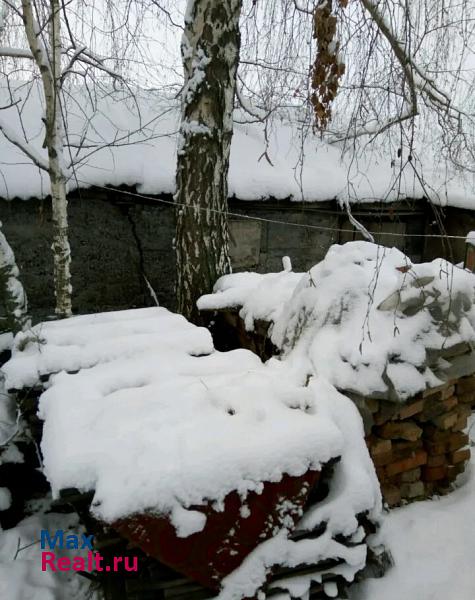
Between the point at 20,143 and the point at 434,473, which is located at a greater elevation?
the point at 20,143

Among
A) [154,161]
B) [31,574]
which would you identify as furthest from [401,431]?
[154,161]

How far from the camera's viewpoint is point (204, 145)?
3191 mm

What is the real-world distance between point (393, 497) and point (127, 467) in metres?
1.41

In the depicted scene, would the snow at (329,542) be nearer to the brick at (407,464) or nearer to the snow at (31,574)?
the brick at (407,464)

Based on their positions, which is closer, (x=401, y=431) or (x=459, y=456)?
(x=401, y=431)

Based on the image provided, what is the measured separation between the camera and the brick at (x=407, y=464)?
2.07m

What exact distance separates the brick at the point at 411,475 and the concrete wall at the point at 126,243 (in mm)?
2014

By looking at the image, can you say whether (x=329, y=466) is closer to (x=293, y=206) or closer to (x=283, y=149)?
(x=293, y=206)

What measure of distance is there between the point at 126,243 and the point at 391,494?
316 cm

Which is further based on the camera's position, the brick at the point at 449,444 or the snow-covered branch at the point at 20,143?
the snow-covered branch at the point at 20,143

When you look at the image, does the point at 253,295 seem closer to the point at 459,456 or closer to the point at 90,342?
the point at 90,342

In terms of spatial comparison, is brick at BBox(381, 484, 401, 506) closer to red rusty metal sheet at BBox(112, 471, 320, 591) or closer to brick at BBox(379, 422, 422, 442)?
brick at BBox(379, 422, 422, 442)

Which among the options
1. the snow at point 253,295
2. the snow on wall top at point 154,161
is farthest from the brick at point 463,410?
the snow on wall top at point 154,161

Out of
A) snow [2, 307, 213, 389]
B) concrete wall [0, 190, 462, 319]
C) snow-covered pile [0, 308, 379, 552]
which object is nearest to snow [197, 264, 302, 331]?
snow [2, 307, 213, 389]
